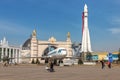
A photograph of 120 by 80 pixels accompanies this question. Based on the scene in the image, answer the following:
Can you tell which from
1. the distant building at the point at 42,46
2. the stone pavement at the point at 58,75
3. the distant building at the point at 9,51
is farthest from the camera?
the distant building at the point at 42,46

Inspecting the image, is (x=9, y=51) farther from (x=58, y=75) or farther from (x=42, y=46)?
(x=58, y=75)

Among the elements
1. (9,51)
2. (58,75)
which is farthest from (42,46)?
(58,75)

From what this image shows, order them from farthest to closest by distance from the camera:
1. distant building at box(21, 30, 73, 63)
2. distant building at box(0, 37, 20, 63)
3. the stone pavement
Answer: distant building at box(21, 30, 73, 63), distant building at box(0, 37, 20, 63), the stone pavement

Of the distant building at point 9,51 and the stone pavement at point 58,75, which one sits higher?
the distant building at point 9,51

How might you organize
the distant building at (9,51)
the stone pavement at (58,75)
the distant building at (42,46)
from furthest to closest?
the distant building at (42,46)
the distant building at (9,51)
the stone pavement at (58,75)

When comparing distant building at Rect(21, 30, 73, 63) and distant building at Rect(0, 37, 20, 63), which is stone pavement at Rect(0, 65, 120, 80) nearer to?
distant building at Rect(0, 37, 20, 63)

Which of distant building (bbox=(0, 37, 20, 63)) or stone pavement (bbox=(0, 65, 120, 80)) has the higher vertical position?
distant building (bbox=(0, 37, 20, 63))

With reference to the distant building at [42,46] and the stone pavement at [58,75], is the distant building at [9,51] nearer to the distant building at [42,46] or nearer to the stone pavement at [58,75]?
the distant building at [42,46]

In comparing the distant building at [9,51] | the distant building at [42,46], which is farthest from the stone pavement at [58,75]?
the distant building at [42,46]

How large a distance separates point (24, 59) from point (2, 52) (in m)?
23.5

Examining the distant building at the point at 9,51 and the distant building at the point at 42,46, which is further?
the distant building at the point at 42,46

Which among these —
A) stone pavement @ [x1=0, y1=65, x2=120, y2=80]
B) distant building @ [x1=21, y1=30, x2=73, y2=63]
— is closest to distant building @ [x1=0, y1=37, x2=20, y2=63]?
distant building @ [x1=21, y1=30, x2=73, y2=63]

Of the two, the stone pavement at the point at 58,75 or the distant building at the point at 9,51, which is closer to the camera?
the stone pavement at the point at 58,75

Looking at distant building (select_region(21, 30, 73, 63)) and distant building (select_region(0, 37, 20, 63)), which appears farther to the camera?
distant building (select_region(21, 30, 73, 63))
